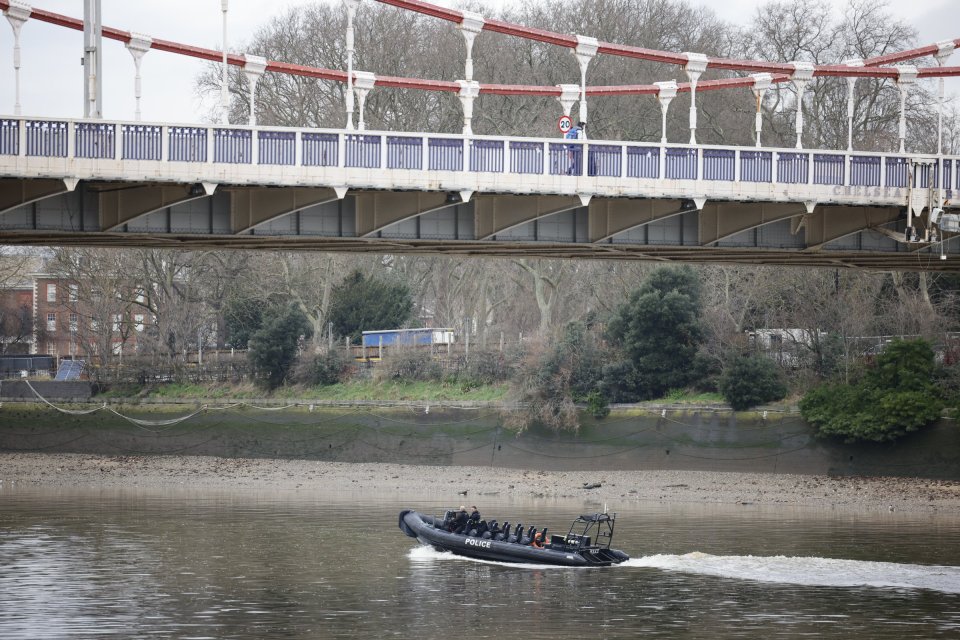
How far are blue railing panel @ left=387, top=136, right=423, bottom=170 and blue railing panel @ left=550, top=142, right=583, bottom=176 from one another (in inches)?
158

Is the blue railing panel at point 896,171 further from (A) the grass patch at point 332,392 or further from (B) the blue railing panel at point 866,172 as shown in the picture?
(A) the grass patch at point 332,392

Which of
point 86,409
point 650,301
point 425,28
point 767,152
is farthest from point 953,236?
point 425,28

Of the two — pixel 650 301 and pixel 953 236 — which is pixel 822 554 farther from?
pixel 650 301

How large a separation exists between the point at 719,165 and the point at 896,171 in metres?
6.02

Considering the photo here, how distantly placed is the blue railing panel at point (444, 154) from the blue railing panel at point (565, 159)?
110 inches

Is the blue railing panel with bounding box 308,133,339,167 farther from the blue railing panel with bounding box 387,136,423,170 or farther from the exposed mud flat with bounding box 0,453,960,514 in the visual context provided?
the exposed mud flat with bounding box 0,453,960,514

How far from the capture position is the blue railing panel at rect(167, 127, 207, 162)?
4022cm

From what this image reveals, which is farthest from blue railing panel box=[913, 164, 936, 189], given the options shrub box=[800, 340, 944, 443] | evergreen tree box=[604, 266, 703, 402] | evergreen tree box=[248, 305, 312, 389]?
evergreen tree box=[248, 305, 312, 389]

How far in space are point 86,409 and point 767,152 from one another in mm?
42364

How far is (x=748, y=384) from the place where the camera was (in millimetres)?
60438

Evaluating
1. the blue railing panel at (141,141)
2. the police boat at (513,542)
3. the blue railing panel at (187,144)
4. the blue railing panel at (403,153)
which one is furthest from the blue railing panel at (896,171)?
the blue railing panel at (141,141)

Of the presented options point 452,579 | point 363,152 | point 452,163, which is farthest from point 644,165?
point 452,579

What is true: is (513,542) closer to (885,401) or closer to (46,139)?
(46,139)

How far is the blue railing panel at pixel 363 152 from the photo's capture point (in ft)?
136
